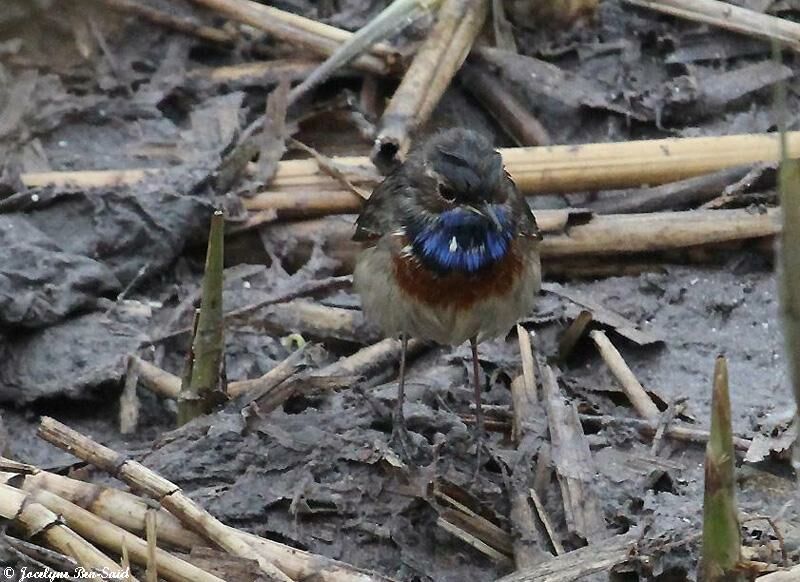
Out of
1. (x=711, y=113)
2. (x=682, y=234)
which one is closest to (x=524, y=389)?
(x=682, y=234)

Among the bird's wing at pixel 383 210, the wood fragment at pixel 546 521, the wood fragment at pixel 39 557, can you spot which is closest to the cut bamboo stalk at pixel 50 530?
the wood fragment at pixel 39 557

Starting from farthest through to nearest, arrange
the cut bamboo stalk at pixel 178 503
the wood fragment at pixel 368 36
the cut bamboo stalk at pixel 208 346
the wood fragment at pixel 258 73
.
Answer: the wood fragment at pixel 258 73, the wood fragment at pixel 368 36, the cut bamboo stalk at pixel 208 346, the cut bamboo stalk at pixel 178 503

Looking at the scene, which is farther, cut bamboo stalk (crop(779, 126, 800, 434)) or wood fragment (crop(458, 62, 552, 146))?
wood fragment (crop(458, 62, 552, 146))

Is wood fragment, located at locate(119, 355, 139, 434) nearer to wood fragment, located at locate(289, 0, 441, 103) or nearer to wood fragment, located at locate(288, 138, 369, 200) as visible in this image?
wood fragment, located at locate(288, 138, 369, 200)

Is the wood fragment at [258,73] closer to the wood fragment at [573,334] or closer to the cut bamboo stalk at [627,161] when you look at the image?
the cut bamboo stalk at [627,161]

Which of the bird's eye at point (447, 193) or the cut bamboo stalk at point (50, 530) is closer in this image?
the cut bamboo stalk at point (50, 530)

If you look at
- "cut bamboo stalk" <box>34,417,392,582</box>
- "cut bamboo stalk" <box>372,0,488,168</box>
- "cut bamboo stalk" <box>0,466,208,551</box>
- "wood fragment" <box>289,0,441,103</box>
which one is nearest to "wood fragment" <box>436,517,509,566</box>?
"cut bamboo stalk" <box>34,417,392,582</box>
